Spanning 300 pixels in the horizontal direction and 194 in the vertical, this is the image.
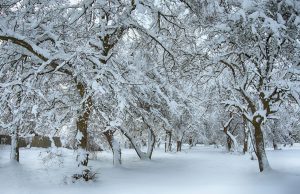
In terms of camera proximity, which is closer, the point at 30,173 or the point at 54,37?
the point at 54,37

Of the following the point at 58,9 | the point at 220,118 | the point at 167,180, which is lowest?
the point at 167,180

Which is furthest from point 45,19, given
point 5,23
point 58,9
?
point 5,23

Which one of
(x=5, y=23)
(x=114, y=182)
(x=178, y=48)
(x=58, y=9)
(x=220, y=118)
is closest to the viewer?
(x=5, y=23)

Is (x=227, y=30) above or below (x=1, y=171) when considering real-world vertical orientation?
above

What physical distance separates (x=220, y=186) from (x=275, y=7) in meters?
6.32

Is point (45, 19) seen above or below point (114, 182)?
above

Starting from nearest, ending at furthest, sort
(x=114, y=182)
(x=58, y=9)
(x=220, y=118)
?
(x=58, y=9)
(x=114, y=182)
(x=220, y=118)

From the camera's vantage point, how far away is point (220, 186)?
35.0ft

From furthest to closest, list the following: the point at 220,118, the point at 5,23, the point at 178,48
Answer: the point at 220,118
the point at 178,48
the point at 5,23

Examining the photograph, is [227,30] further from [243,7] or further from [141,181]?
[141,181]

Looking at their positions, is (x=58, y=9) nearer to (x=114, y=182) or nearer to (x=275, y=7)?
(x=114, y=182)

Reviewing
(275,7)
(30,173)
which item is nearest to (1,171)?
(30,173)

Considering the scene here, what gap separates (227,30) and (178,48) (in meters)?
2.48

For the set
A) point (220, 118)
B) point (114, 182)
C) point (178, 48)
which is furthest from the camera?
point (220, 118)
